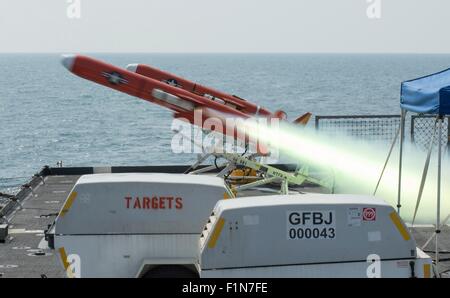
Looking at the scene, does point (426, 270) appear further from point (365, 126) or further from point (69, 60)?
point (69, 60)

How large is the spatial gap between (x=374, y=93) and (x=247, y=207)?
4342 inches

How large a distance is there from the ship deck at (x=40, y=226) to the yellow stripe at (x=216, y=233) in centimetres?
444

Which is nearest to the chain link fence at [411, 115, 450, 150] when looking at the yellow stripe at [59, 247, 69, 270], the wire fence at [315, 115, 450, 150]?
the wire fence at [315, 115, 450, 150]

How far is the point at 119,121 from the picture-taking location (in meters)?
86.1

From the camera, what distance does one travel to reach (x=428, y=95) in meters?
17.0

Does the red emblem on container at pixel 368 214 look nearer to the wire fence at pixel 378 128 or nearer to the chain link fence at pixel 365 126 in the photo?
the wire fence at pixel 378 128

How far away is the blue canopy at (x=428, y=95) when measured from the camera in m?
16.5

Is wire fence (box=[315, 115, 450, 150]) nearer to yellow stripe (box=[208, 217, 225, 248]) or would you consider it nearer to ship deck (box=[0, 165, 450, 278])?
ship deck (box=[0, 165, 450, 278])

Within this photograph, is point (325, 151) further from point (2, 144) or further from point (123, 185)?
point (2, 144)

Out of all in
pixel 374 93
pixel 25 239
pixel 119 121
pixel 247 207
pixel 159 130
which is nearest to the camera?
pixel 247 207

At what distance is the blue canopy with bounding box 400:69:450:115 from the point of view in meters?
16.5

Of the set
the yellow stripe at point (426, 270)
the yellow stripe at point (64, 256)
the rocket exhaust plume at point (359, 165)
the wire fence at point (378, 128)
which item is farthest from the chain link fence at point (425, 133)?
the yellow stripe at point (64, 256)

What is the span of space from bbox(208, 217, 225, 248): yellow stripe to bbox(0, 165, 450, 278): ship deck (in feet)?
14.6

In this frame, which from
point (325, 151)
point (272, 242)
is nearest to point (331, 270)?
point (272, 242)
